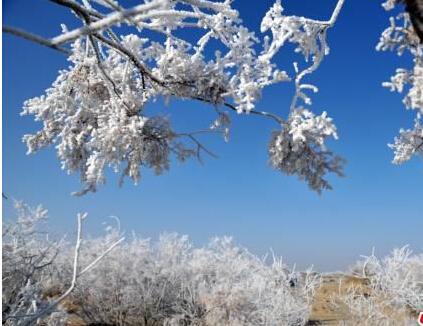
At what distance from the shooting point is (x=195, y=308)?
1335cm

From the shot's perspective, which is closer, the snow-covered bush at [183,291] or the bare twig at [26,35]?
the bare twig at [26,35]

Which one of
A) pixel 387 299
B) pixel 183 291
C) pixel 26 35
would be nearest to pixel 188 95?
pixel 26 35

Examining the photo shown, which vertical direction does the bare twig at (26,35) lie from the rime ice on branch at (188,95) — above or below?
below

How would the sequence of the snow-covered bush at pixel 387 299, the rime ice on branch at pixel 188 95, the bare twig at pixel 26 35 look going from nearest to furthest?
the bare twig at pixel 26 35 < the rime ice on branch at pixel 188 95 < the snow-covered bush at pixel 387 299

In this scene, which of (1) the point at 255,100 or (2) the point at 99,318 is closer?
(1) the point at 255,100

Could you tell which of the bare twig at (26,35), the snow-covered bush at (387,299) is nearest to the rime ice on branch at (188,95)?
the bare twig at (26,35)

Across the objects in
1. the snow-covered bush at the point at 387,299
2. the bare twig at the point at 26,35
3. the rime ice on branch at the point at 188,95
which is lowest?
the bare twig at the point at 26,35

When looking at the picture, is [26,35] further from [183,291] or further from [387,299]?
[183,291]

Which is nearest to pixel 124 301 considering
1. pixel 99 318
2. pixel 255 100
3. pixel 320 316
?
pixel 99 318

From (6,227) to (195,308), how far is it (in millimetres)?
7247

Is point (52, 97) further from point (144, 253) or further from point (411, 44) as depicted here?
point (144, 253)

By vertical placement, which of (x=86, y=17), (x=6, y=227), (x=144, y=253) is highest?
(x=144, y=253)

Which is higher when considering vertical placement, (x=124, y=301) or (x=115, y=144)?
(x=124, y=301)

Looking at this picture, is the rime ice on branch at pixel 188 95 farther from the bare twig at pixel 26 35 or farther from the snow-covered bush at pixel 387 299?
the snow-covered bush at pixel 387 299
